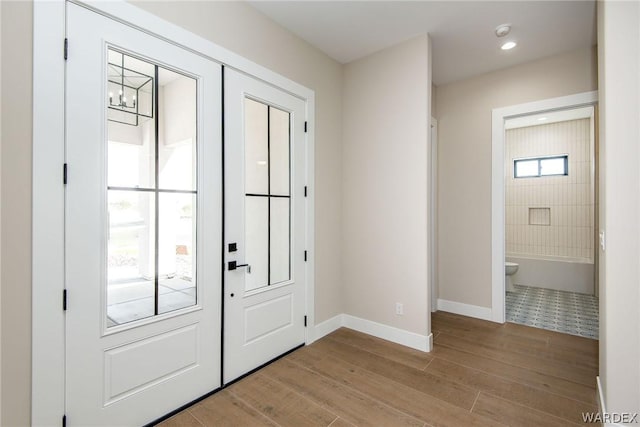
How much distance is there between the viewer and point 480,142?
3.62m

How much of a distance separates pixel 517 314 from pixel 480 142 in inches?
87.5

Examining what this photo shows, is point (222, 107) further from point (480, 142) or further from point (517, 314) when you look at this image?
point (517, 314)

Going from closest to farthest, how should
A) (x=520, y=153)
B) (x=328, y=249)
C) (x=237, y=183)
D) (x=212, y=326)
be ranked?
1. (x=212, y=326)
2. (x=237, y=183)
3. (x=328, y=249)
4. (x=520, y=153)

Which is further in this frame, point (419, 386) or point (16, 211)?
point (419, 386)

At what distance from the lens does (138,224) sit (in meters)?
1.81

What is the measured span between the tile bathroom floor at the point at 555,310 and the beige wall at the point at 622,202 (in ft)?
6.15

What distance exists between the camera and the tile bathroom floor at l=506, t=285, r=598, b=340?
3.33 m

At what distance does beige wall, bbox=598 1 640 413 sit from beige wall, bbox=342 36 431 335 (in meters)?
1.31

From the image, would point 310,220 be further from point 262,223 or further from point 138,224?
point 138,224

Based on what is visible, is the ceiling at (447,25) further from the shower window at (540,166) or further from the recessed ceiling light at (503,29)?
the shower window at (540,166)

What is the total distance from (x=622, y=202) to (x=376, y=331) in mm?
2268

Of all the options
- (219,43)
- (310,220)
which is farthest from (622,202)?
(219,43)

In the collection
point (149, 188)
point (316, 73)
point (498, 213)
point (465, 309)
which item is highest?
point (316, 73)

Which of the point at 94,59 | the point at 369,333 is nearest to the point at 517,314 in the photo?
the point at 369,333
